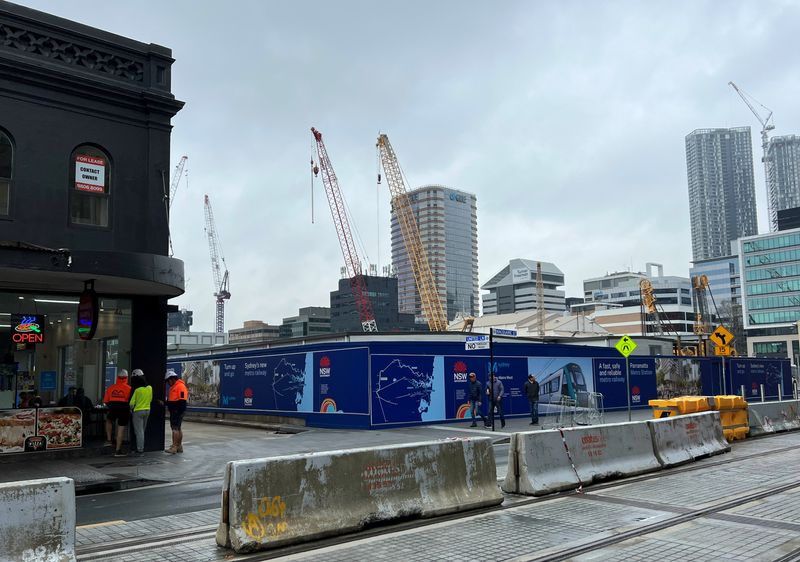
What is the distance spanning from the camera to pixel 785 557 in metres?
6.52

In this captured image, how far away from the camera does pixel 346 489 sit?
314 inches

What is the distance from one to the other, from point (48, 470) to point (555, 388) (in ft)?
61.0

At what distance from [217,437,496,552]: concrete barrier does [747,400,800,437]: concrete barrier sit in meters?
12.2

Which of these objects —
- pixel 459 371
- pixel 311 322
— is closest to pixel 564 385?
pixel 459 371

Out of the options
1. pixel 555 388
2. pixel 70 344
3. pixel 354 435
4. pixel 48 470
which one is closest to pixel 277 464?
pixel 48 470

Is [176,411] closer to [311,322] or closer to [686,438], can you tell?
[686,438]

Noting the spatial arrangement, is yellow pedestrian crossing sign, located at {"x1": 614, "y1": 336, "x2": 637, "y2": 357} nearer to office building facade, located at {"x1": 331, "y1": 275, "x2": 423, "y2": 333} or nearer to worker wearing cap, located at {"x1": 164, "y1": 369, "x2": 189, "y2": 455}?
worker wearing cap, located at {"x1": 164, "y1": 369, "x2": 189, "y2": 455}

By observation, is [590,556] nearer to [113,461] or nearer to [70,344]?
[113,461]

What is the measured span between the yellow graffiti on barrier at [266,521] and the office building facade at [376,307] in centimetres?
14365

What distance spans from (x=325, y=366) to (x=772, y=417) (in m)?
13.5

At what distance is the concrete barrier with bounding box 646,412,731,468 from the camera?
12617mm

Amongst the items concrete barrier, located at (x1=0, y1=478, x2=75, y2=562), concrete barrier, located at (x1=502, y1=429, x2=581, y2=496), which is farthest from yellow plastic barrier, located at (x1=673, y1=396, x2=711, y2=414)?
concrete barrier, located at (x1=0, y1=478, x2=75, y2=562)

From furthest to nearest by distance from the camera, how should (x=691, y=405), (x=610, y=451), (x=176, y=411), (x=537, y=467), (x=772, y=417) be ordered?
(x=772, y=417) < (x=691, y=405) < (x=176, y=411) < (x=610, y=451) < (x=537, y=467)

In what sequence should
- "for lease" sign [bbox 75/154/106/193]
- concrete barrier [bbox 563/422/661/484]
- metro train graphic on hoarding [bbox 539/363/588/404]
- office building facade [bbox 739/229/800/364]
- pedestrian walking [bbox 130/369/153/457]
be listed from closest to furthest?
concrete barrier [bbox 563/422/661/484] → pedestrian walking [bbox 130/369/153/457] → "for lease" sign [bbox 75/154/106/193] → metro train graphic on hoarding [bbox 539/363/588/404] → office building facade [bbox 739/229/800/364]
